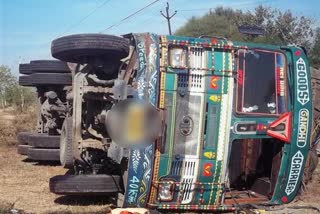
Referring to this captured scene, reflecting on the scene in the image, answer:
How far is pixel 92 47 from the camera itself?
5.90 metres

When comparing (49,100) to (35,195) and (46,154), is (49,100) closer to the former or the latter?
(46,154)

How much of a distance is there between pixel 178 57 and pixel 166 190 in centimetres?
147

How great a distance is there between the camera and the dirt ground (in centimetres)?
607

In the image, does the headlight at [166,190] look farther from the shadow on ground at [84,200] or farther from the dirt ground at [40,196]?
the shadow on ground at [84,200]

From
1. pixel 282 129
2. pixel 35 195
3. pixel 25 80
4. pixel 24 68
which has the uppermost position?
pixel 24 68

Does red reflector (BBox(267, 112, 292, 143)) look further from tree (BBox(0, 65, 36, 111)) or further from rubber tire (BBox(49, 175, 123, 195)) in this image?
tree (BBox(0, 65, 36, 111))

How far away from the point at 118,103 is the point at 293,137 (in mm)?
2173

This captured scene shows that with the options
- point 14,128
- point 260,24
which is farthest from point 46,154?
point 260,24

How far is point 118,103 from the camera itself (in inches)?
214

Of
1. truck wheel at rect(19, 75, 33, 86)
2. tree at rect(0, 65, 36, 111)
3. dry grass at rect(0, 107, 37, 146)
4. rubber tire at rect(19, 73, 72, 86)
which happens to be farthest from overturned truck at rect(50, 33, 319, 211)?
tree at rect(0, 65, 36, 111)

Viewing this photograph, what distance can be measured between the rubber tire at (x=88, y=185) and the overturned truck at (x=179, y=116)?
0.04 ft

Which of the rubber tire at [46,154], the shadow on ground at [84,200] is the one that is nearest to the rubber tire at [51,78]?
the rubber tire at [46,154]

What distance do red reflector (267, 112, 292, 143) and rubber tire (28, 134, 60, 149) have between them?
4451 mm

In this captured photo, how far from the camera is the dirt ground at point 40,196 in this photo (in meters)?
6.07
